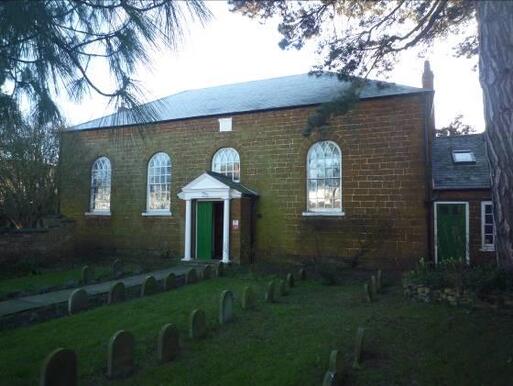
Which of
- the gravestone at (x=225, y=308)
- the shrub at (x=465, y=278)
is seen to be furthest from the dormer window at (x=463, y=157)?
the gravestone at (x=225, y=308)

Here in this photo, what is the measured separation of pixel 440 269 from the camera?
33.8 feet

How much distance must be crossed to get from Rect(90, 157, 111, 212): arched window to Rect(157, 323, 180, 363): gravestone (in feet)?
50.8

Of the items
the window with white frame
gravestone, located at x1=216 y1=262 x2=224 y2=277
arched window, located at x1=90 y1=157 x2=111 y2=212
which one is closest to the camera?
gravestone, located at x1=216 y1=262 x2=224 y2=277

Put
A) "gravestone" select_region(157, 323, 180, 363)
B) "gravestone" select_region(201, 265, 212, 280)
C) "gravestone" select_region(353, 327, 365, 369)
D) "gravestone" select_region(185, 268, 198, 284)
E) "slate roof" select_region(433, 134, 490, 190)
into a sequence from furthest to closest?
"slate roof" select_region(433, 134, 490, 190), "gravestone" select_region(201, 265, 212, 280), "gravestone" select_region(185, 268, 198, 284), "gravestone" select_region(157, 323, 180, 363), "gravestone" select_region(353, 327, 365, 369)

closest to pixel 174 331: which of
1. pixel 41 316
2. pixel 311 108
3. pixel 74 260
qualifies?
pixel 41 316

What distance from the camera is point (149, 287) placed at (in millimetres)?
11062

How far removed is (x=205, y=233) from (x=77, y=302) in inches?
329

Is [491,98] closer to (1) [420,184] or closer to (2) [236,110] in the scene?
(1) [420,184]

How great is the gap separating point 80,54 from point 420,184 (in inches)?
507

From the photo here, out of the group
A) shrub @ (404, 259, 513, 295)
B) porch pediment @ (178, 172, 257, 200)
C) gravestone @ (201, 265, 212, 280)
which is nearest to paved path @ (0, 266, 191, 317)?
gravestone @ (201, 265, 212, 280)

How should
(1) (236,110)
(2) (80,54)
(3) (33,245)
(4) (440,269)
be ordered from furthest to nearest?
(1) (236,110)
(3) (33,245)
(4) (440,269)
(2) (80,54)

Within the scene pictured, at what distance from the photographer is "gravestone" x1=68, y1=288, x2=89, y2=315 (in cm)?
905

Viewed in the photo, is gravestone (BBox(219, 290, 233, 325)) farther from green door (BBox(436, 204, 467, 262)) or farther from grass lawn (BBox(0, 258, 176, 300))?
green door (BBox(436, 204, 467, 262))

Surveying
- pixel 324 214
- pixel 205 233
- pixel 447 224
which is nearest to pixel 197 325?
pixel 324 214
